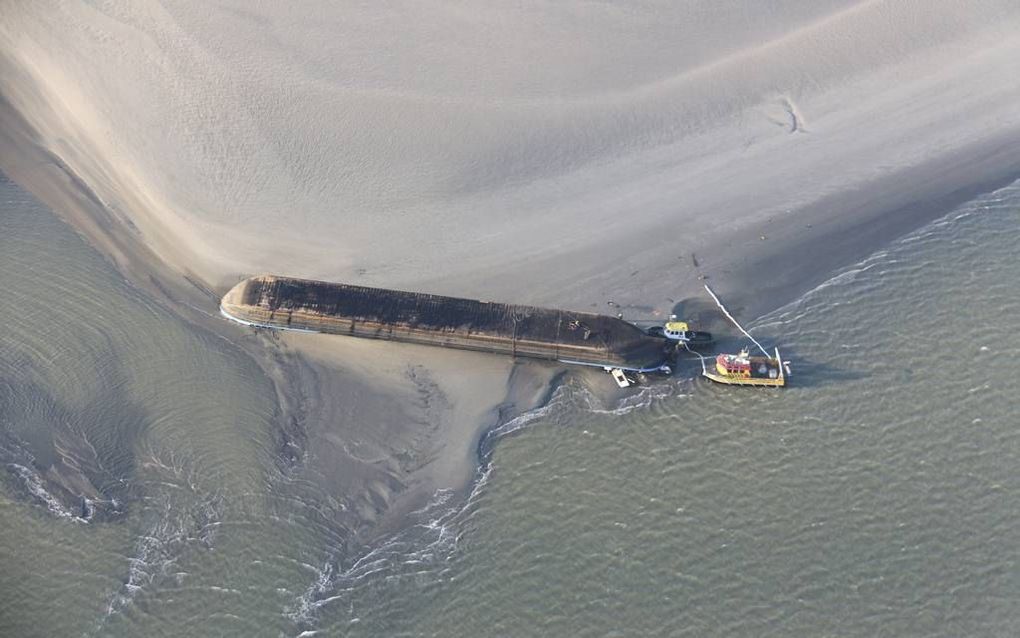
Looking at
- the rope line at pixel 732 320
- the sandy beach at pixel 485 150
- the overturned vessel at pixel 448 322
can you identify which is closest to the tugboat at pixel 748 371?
the rope line at pixel 732 320

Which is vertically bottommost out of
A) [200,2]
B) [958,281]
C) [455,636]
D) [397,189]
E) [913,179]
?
[455,636]

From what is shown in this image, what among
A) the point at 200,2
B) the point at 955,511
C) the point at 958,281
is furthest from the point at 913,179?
the point at 200,2

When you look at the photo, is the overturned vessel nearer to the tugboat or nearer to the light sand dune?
the light sand dune

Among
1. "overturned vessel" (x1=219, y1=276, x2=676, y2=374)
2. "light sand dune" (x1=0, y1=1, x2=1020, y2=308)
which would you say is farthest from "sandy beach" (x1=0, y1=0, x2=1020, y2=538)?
"overturned vessel" (x1=219, y1=276, x2=676, y2=374)

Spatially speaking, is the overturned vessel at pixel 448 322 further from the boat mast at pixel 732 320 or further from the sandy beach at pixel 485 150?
the boat mast at pixel 732 320

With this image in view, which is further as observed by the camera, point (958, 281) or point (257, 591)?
point (958, 281)

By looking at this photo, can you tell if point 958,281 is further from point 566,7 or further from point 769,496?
point 566,7
